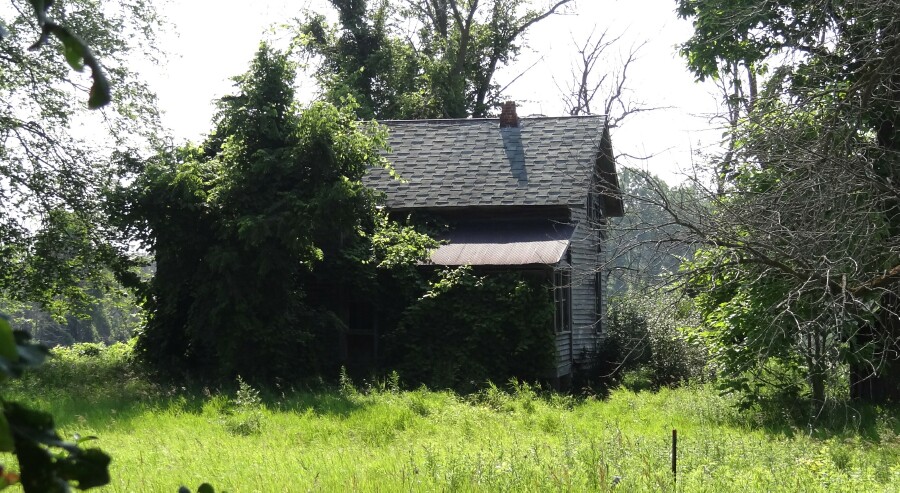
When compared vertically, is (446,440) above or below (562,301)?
below

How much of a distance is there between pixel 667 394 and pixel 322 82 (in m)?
19.9

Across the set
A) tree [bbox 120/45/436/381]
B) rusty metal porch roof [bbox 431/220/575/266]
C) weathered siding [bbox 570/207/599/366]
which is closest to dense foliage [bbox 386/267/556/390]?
rusty metal porch roof [bbox 431/220/575/266]

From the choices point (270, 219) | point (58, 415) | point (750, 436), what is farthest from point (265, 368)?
point (750, 436)

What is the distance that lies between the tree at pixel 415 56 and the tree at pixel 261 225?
1375 centimetres

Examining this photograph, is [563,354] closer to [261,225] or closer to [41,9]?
[261,225]

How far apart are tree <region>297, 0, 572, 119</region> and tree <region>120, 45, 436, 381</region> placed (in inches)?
541

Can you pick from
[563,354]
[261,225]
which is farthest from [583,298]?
[261,225]

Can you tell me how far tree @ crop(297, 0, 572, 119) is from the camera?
33.3 metres

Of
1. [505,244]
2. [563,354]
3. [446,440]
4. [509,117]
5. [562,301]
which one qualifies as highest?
[509,117]

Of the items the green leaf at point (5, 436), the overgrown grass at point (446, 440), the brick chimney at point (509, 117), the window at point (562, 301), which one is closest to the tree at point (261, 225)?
the overgrown grass at point (446, 440)

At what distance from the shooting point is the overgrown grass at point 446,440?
25.3ft

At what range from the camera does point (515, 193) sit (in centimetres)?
2028

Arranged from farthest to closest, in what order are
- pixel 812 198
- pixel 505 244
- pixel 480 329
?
pixel 505 244 → pixel 480 329 → pixel 812 198

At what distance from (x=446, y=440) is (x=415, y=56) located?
26.1 m
